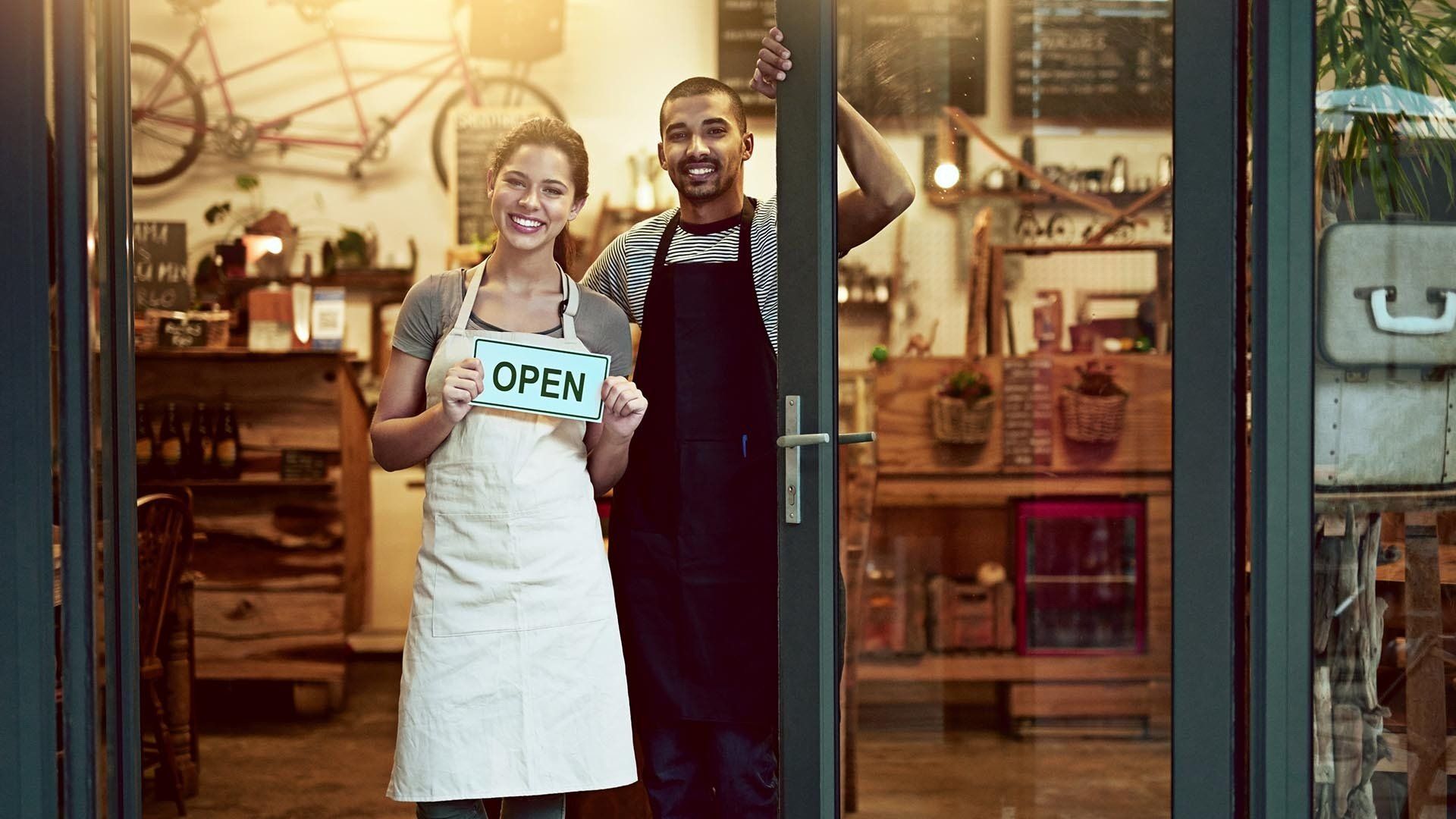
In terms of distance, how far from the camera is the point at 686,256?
2.52 metres

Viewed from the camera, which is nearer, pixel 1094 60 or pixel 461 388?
pixel 461 388

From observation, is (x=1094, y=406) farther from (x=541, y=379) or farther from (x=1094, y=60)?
(x=541, y=379)

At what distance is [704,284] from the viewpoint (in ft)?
8.15

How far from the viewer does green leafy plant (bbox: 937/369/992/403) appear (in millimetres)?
2459

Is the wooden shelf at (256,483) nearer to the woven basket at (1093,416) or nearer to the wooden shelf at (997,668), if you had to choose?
the wooden shelf at (997,668)

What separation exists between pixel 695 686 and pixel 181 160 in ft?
15.1

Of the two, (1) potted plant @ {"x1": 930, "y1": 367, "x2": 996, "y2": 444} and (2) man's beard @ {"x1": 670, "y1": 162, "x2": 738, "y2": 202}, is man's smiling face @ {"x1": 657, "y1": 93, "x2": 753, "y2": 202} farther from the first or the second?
(1) potted plant @ {"x1": 930, "y1": 367, "x2": 996, "y2": 444}

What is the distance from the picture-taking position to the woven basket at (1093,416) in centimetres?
228

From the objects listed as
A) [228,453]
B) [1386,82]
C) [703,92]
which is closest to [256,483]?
[228,453]

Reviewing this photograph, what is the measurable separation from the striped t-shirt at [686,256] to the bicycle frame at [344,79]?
3705 mm

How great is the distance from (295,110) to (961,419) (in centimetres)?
454

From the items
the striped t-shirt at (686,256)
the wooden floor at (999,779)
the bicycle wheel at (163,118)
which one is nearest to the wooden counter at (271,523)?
the bicycle wheel at (163,118)

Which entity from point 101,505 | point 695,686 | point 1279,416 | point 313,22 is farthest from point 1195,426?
point 313,22

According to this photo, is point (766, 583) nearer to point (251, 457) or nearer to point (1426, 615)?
point (1426, 615)
